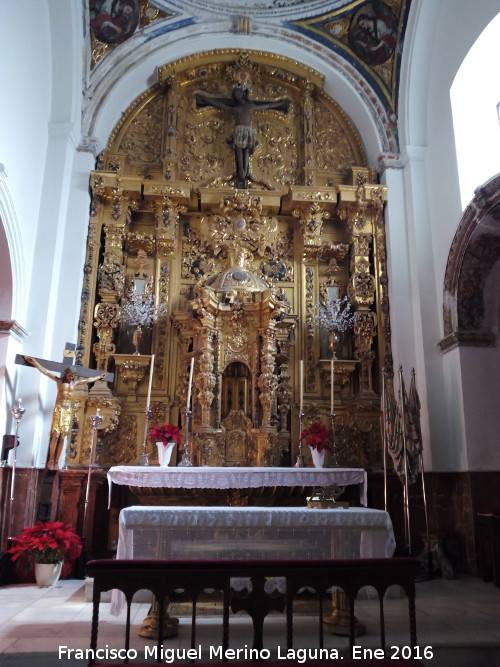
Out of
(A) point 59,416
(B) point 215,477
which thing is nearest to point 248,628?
(B) point 215,477

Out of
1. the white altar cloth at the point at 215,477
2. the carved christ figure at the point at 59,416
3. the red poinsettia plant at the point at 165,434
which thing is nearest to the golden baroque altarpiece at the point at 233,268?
the carved christ figure at the point at 59,416

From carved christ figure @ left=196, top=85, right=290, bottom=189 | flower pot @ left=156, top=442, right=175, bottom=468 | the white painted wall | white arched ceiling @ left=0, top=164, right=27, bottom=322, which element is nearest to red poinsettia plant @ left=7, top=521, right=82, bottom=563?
flower pot @ left=156, top=442, right=175, bottom=468

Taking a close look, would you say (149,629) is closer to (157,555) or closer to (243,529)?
(157,555)

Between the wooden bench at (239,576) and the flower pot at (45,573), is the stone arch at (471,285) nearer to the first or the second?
the wooden bench at (239,576)

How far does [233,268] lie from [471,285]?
392 cm

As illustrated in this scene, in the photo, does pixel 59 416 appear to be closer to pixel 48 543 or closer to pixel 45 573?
pixel 48 543

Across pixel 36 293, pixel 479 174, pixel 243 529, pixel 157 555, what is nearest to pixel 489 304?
pixel 479 174

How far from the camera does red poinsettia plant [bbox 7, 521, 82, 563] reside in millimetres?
6762

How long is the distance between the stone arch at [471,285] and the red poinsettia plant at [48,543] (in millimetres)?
5999

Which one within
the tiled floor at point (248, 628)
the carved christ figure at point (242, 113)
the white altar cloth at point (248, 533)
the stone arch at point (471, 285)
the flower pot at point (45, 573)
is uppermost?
the carved christ figure at point (242, 113)

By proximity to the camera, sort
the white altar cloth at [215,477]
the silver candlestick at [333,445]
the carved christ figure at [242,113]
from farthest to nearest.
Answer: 1. the carved christ figure at [242,113]
2. the silver candlestick at [333,445]
3. the white altar cloth at [215,477]

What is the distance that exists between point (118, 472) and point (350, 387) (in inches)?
184

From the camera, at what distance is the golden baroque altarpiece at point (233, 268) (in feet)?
31.0

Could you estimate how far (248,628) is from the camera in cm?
507
